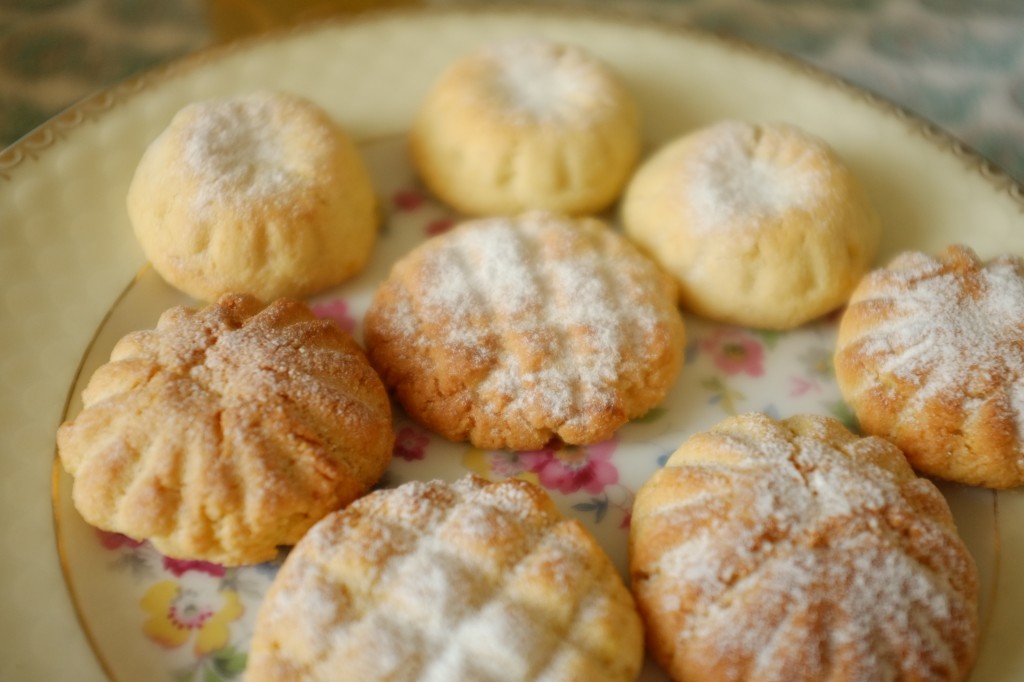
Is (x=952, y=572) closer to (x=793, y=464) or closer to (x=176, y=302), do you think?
(x=793, y=464)

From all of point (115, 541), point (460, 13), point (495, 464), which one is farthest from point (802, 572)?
point (460, 13)

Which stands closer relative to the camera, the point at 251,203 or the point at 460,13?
the point at 251,203

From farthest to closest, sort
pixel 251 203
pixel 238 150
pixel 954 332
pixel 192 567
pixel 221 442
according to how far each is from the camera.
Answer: pixel 238 150 → pixel 251 203 → pixel 954 332 → pixel 192 567 → pixel 221 442

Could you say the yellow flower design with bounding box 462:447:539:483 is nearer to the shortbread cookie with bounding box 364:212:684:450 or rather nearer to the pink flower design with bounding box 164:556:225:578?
the shortbread cookie with bounding box 364:212:684:450

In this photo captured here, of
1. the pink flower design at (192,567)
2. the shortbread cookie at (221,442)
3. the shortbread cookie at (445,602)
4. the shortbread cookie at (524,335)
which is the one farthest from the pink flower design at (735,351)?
the pink flower design at (192,567)

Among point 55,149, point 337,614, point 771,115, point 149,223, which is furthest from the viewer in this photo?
point 771,115

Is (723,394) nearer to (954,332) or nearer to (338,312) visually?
(954,332)

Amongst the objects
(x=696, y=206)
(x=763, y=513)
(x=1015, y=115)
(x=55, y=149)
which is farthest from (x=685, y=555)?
(x=1015, y=115)

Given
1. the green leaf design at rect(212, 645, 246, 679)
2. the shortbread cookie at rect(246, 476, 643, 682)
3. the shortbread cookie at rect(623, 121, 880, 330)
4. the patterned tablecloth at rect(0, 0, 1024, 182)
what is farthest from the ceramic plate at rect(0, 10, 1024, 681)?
the patterned tablecloth at rect(0, 0, 1024, 182)

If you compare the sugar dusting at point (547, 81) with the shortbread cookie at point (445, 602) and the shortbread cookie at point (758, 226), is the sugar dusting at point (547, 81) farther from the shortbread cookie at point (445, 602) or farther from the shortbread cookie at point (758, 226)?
the shortbread cookie at point (445, 602)
